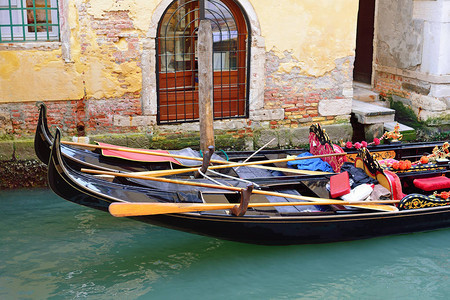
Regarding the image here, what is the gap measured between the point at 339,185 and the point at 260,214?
751mm

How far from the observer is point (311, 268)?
4.60 meters

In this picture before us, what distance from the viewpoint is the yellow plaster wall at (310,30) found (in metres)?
6.24

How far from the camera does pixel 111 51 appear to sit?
5891mm

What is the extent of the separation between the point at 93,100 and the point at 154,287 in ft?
7.92

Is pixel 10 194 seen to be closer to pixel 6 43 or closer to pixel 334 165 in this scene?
pixel 6 43

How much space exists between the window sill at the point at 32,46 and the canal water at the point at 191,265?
161cm

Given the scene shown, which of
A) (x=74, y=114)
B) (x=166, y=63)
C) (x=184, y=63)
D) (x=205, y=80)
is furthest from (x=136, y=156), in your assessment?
(x=184, y=63)

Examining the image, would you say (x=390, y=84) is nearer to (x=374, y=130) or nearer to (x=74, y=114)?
(x=374, y=130)

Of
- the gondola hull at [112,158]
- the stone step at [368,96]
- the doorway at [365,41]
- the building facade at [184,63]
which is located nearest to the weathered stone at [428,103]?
the building facade at [184,63]

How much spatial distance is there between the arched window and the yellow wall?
262 mm

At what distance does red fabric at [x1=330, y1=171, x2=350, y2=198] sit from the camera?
4723 mm

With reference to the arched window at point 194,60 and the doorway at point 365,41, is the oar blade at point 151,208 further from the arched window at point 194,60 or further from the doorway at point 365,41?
the doorway at point 365,41

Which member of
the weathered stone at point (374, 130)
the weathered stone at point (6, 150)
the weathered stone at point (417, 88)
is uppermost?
the weathered stone at point (417, 88)

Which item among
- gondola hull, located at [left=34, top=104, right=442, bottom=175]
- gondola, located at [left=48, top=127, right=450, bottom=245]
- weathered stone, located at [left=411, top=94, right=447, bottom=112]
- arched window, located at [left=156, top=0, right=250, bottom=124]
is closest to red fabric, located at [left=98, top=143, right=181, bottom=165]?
gondola hull, located at [left=34, top=104, right=442, bottom=175]
